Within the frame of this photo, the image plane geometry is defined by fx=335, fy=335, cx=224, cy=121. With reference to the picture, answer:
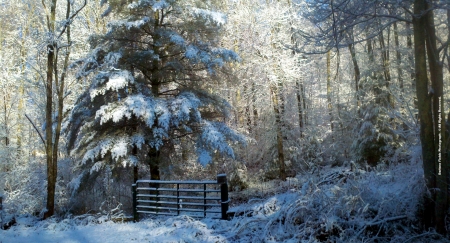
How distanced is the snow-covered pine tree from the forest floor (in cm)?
407

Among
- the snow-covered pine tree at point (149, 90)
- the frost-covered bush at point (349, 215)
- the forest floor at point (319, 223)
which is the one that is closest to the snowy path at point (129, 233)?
the forest floor at point (319, 223)

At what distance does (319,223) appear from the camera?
5.12 m

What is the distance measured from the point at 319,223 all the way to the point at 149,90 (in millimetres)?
8425

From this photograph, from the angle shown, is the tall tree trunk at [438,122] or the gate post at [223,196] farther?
the gate post at [223,196]

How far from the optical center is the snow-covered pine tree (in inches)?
419

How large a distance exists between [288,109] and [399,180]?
15.5 meters

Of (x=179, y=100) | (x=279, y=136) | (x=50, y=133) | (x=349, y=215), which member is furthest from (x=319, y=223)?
(x=279, y=136)

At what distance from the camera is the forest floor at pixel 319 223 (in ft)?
15.9

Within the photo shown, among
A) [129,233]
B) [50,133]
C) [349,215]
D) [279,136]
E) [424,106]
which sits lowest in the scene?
[129,233]

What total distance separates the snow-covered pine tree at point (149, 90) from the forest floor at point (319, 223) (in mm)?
4074

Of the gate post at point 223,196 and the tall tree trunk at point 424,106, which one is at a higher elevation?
the tall tree trunk at point 424,106

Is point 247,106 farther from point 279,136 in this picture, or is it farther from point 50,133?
point 50,133

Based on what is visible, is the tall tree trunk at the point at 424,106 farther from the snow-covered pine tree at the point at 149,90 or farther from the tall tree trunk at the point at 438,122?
the snow-covered pine tree at the point at 149,90

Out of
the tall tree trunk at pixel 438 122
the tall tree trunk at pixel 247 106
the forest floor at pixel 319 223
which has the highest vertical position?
the tall tree trunk at pixel 247 106
